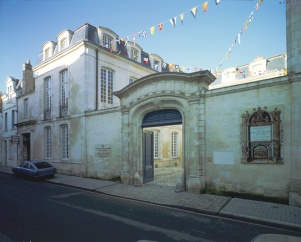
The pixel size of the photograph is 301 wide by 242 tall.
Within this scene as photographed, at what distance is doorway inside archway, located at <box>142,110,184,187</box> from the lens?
10.1 m

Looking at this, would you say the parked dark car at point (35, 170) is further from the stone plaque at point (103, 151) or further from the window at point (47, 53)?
the window at point (47, 53)

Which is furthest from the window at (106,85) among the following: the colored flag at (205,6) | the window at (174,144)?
the colored flag at (205,6)

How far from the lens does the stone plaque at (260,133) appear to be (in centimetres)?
669

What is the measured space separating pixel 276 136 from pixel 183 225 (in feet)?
13.8

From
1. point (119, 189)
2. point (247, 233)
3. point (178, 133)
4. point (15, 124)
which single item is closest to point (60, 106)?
point (15, 124)

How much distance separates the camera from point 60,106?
15141mm

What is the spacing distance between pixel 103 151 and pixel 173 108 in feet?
16.5

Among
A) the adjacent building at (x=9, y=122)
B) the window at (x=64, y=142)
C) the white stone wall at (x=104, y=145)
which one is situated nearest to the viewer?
the white stone wall at (x=104, y=145)

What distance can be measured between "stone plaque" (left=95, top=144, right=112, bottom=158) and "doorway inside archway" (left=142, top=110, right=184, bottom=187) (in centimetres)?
228

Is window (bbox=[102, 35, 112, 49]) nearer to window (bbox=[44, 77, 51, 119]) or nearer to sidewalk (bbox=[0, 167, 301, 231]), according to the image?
window (bbox=[44, 77, 51, 119])

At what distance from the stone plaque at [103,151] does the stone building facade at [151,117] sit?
6 cm

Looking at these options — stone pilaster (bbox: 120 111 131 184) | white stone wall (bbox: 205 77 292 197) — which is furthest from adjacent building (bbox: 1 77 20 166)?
white stone wall (bbox: 205 77 292 197)

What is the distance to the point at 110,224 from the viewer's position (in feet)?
16.3

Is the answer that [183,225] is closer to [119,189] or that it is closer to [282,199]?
[282,199]
